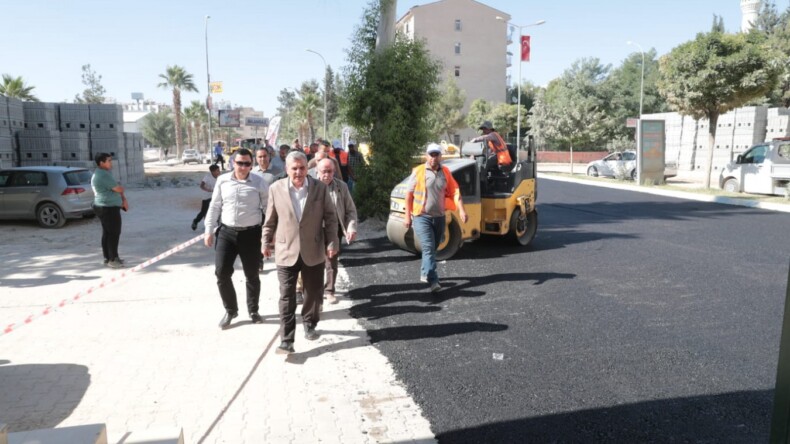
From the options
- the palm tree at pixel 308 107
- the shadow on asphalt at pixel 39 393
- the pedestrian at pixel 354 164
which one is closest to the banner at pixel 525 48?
the pedestrian at pixel 354 164

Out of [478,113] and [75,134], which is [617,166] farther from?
[478,113]

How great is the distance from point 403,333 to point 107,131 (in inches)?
821

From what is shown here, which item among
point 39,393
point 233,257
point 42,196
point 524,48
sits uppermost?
point 524,48

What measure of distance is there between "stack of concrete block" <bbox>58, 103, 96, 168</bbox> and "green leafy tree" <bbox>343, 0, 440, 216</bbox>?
12.2m

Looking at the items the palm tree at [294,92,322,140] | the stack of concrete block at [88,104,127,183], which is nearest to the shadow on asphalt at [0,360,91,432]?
the stack of concrete block at [88,104,127,183]

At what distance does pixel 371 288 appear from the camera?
292 inches

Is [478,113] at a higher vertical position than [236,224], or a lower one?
higher

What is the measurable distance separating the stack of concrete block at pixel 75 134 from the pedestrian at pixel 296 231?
1767 cm

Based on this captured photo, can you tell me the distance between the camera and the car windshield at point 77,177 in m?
12.7

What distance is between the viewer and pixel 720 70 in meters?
18.6

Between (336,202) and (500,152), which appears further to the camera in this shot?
(500,152)

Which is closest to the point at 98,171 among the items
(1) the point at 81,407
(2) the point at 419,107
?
(1) the point at 81,407

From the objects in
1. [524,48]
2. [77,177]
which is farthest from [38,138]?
[524,48]

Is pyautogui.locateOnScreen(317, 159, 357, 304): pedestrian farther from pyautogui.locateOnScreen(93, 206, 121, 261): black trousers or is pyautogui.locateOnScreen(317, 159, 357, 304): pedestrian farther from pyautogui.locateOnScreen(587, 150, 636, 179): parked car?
pyautogui.locateOnScreen(587, 150, 636, 179): parked car
